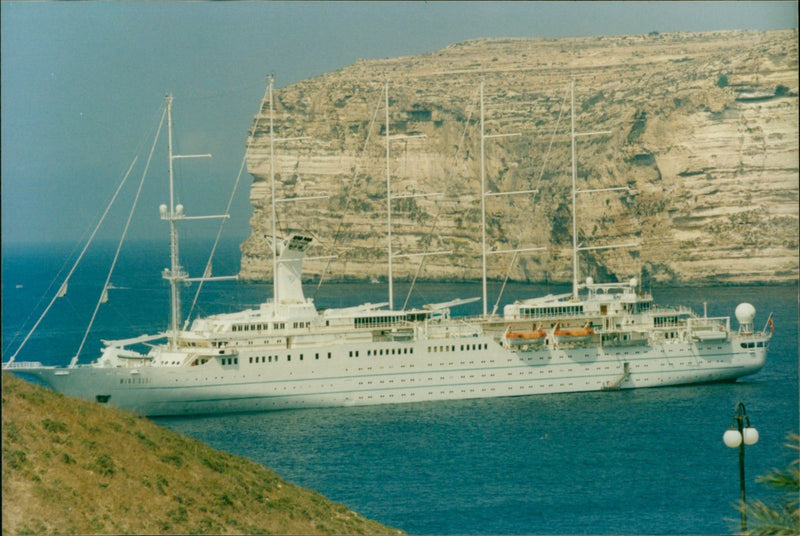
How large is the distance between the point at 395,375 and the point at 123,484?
21754mm

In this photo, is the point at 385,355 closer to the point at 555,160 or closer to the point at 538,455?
the point at 538,455

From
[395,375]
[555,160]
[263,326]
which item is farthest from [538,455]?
[555,160]

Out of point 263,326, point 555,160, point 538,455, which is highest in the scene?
point 555,160

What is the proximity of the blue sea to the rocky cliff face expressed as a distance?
36.4 meters

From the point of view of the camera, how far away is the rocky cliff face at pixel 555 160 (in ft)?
282

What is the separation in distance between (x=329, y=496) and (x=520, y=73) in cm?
9042

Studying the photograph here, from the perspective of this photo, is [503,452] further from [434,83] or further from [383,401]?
[434,83]

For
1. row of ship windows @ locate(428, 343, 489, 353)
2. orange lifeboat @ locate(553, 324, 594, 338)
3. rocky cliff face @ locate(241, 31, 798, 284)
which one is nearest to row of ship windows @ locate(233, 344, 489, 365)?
row of ship windows @ locate(428, 343, 489, 353)

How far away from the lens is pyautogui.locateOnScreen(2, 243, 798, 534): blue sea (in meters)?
26.9

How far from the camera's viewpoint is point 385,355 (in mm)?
41156

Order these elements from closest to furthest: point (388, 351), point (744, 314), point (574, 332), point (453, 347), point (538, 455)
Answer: point (538, 455), point (388, 351), point (453, 347), point (574, 332), point (744, 314)

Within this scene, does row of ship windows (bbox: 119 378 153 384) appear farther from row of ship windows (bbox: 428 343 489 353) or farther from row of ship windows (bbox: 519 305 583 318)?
row of ship windows (bbox: 519 305 583 318)

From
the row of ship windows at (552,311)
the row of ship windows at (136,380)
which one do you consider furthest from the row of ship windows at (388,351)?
the row of ship windows at (136,380)

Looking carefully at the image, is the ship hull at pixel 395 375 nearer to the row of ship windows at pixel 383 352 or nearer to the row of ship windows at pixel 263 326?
the row of ship windows at pixel 383 352
